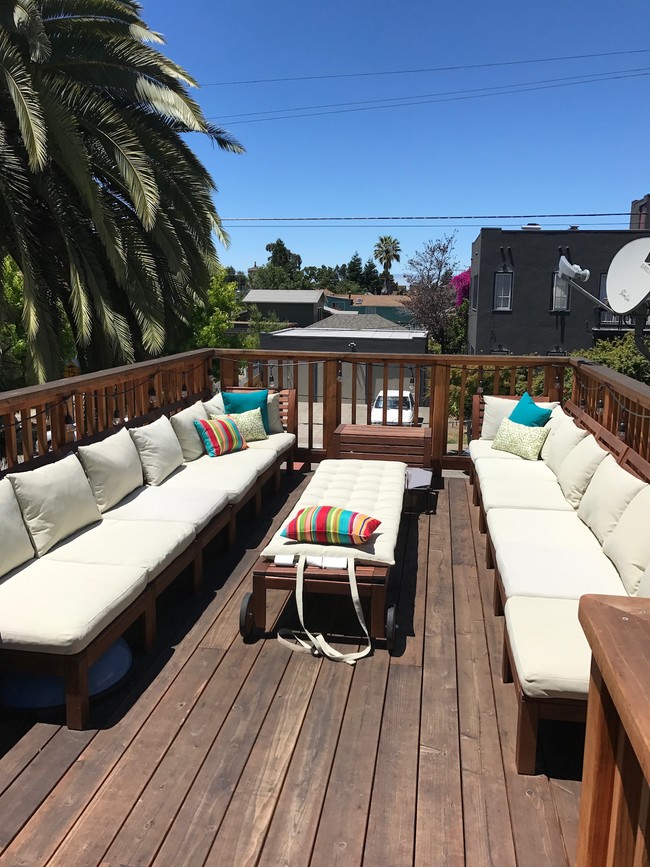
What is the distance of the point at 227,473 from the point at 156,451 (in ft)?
1.55

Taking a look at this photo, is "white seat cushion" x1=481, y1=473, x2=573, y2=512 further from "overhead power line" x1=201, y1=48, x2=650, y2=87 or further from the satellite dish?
"overhead power line" x1=201, y1=48, x2=650, y2=87

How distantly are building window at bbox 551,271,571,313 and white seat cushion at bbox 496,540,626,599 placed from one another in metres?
19.6

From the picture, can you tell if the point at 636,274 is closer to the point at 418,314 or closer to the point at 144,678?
the point at 144,678

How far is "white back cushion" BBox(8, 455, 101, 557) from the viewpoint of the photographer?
111 inches

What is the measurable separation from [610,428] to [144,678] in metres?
3.20

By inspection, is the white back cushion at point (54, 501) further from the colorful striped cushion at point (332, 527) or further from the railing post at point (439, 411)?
the railing post at point (439, 411)

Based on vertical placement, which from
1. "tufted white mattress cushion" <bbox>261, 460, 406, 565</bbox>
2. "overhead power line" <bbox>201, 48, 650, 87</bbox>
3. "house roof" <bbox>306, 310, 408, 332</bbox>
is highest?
"overhead power line" <bbox>201, 48, 650, 87</bbox>

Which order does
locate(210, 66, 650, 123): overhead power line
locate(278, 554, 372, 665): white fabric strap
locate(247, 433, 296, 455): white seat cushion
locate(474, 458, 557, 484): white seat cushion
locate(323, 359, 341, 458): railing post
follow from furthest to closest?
locate(210, 66, 650, 123): overhead power line < locate(323, 359, 341, 458): railing post < locate(247, 433, 296, 455): white seat cushion < locate(474, 458, 557, 484): white seat cushion < locate(278, 554, 372, 665): white fabric strap

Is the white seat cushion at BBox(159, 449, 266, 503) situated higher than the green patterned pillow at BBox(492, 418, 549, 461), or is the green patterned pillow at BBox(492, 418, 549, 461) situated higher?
the green patterned pillow at BBox(492, 418, 549, 461)

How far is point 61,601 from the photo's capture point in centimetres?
238

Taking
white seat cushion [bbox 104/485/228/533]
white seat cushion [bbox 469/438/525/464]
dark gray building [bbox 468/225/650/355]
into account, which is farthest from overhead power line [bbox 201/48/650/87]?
white seat cushion [bbox 104/485/228/533]

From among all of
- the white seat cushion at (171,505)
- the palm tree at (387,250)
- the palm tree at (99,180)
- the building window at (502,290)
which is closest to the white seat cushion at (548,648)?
the white seat cushion at (171,505)

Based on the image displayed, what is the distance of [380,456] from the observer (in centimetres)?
512

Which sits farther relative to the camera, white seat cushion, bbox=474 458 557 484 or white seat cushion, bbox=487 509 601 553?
white seat cushion, bbox=474 458 557 484
